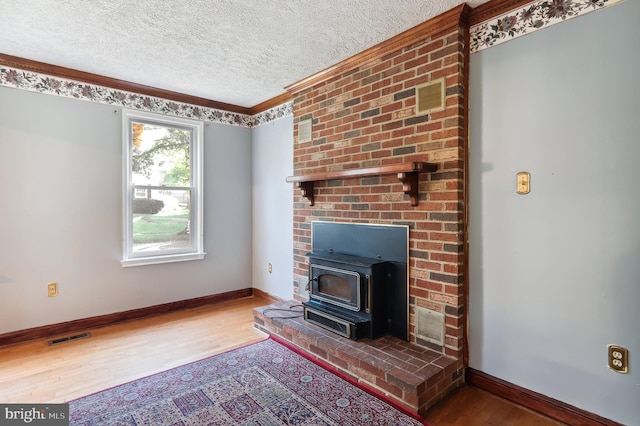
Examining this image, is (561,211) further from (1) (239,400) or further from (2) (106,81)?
(2) (106,81)

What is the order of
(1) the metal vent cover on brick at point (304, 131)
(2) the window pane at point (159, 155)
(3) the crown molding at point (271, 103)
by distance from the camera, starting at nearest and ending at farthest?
(1) the metal vent cover on brick at point (304, 131)
(2) the window pane at point (159, 155)
(3) the crown molding at point (271, 103)

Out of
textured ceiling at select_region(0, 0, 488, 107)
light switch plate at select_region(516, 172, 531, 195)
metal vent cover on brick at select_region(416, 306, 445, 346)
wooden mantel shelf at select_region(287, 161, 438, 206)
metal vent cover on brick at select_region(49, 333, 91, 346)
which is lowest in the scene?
metal vent cover on brick at select_region(49, 333, 91, 346)

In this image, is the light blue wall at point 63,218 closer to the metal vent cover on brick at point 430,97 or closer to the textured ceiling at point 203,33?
the textured ceiling at point 203,33

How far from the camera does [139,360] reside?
256cm

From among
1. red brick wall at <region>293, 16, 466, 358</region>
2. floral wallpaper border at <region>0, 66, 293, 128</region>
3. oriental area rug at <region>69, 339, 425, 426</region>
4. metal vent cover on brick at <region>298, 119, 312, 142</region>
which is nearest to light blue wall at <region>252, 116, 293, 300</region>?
floral wallpaper border at <region>0, 66, 293, 128</region>

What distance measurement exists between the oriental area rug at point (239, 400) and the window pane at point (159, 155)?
2.08 meters

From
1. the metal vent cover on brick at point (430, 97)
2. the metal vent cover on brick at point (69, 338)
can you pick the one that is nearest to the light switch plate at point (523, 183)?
the metal vent cover on brick at point (430, 97)

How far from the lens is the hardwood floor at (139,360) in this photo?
192 centimetres

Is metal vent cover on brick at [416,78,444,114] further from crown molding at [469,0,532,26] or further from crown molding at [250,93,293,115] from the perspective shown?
crown molding at [250,93,293,115]

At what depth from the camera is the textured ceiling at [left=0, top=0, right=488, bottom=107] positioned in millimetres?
2037

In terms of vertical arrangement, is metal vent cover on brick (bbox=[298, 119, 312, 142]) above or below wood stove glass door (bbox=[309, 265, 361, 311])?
above

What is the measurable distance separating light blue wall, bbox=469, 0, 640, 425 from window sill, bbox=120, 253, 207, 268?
2953mm

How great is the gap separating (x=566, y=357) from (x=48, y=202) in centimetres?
402

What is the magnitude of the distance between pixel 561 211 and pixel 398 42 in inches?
60.8
